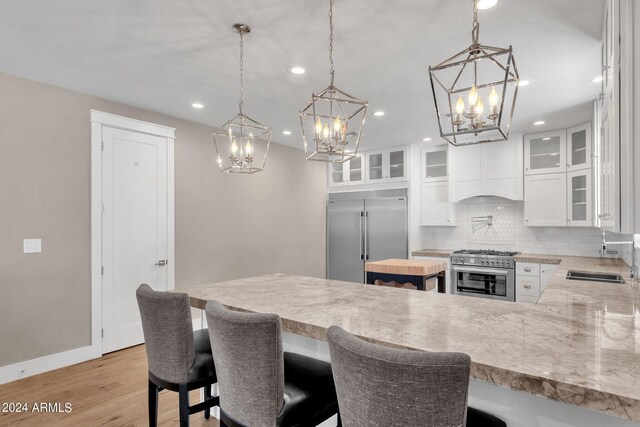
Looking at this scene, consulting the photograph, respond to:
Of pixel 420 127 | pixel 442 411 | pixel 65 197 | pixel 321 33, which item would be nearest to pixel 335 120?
pixel 321 33

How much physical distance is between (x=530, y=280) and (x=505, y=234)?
91cm

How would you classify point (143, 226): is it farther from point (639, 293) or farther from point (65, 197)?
point (639, 293)

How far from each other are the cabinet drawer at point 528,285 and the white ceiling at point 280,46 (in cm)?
Answer: 204

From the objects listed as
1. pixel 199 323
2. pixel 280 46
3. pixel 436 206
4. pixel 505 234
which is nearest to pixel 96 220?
pixel 199 323

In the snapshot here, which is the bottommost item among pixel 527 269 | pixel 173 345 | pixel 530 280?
pixel 530 280

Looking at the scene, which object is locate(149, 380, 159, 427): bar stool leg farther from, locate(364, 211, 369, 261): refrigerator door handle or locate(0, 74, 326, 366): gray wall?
locate(364, 211, 369, 261): refrigerator door handle

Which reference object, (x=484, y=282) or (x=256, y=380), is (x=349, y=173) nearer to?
(x=484, y=282)

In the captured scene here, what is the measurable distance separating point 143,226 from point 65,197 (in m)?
0.75

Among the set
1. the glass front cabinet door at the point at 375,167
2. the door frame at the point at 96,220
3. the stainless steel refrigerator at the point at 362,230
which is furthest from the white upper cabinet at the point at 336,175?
the door frame at the point at 96,220

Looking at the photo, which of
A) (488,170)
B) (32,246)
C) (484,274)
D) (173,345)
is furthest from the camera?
(488,170)

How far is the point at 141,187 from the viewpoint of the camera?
3830mm

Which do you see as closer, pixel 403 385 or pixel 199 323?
pixel 403 385

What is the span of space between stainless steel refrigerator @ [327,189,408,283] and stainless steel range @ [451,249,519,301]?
80 cm

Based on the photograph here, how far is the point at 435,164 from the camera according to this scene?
18.1 ft
